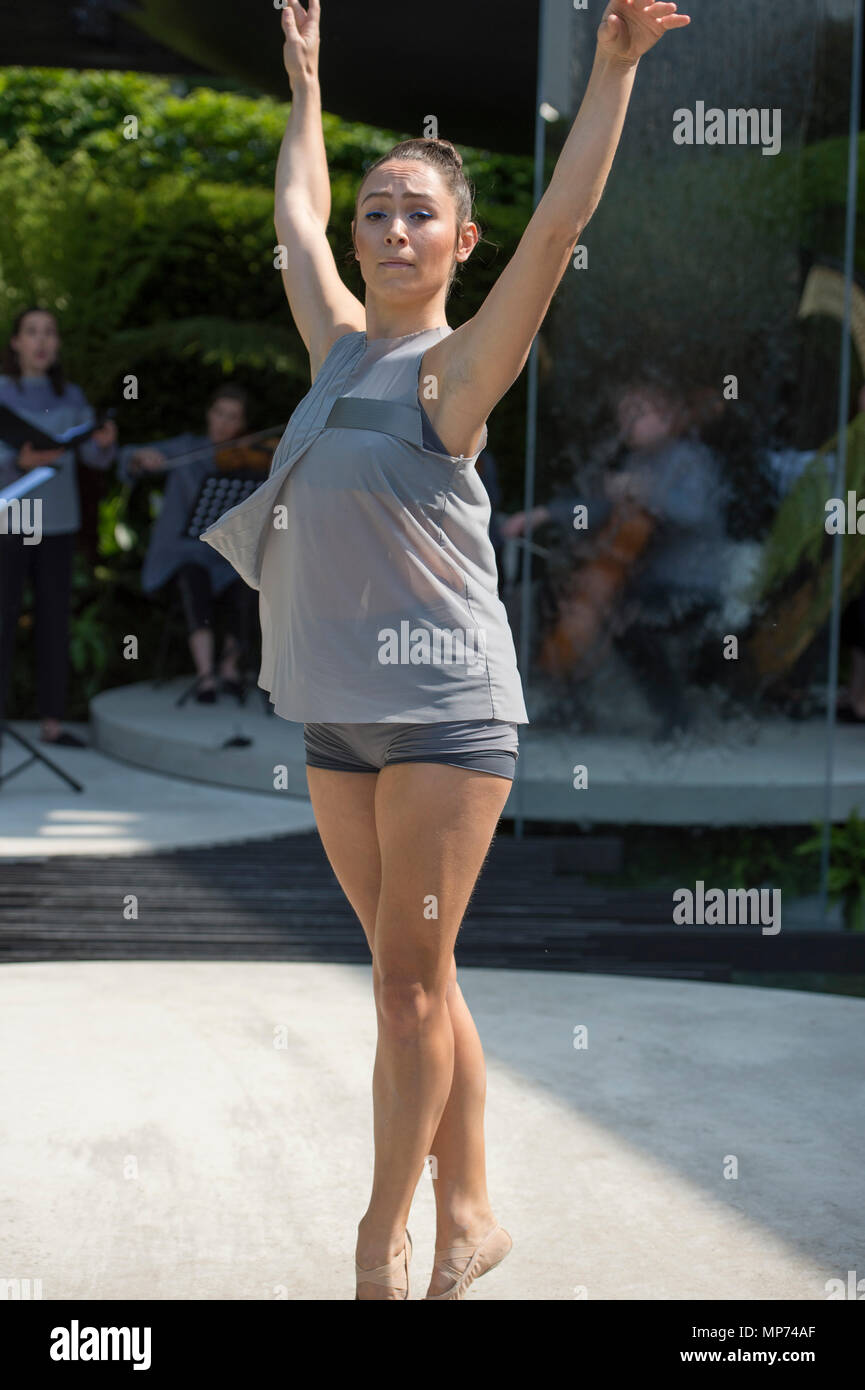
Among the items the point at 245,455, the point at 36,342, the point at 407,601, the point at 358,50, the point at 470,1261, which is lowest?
the point at 470,1261

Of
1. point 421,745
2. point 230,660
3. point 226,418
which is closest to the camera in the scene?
point 421,745

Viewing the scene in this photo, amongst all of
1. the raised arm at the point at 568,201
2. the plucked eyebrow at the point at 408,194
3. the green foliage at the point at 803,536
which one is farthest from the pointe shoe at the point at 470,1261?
the green foliage at the point at 803,536

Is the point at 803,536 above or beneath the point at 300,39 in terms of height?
beneath

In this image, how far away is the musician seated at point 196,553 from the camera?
8086 millimetres

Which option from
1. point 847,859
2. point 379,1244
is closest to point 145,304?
point 847,859

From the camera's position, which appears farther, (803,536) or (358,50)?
(358,50)

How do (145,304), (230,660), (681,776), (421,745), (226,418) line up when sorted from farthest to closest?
(145,304), (230,660), (226,418), (681,776), (421,745)

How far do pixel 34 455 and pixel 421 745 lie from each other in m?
4.21

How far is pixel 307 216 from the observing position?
2.69 m

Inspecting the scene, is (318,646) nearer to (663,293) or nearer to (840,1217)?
(840,1217)

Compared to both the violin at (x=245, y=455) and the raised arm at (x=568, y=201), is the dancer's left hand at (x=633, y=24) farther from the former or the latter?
the violin at (x=245, y=455)

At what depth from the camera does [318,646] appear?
2268mm

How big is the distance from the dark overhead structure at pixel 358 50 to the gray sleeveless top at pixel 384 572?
5.61 m

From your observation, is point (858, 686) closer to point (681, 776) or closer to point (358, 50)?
point (681, 776)
